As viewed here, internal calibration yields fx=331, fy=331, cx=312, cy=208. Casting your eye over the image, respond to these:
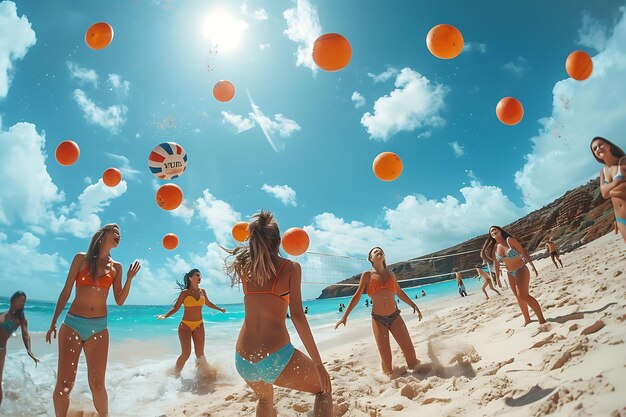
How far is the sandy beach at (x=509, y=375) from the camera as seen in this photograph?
6.18 ft

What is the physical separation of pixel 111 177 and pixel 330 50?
498cm

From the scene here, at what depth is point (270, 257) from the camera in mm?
2273

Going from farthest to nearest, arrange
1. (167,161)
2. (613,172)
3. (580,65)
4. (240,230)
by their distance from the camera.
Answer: (240,230), (167,161), (580,65), (613,172)

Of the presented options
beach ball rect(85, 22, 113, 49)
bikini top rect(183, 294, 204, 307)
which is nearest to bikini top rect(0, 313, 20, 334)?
bikini top rect(183, 294, 204, 307)

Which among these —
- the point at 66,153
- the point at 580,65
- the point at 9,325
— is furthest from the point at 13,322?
the point at 580,65

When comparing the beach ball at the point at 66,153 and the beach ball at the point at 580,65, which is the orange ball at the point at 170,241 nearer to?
the beach ball at the point at 66,153

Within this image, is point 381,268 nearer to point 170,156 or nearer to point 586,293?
point 586,293

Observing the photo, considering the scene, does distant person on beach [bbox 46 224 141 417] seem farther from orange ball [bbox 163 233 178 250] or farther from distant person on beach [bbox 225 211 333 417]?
orange ball [bbox 163 233 178 250]

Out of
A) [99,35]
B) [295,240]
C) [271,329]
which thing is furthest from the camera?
[295,240]

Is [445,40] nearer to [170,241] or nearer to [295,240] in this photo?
[295,240]

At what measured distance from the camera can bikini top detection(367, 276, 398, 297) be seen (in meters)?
4.36

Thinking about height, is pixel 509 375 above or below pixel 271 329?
below

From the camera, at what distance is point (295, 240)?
6.15 metres

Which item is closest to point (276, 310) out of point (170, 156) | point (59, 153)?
point (170, 156)
